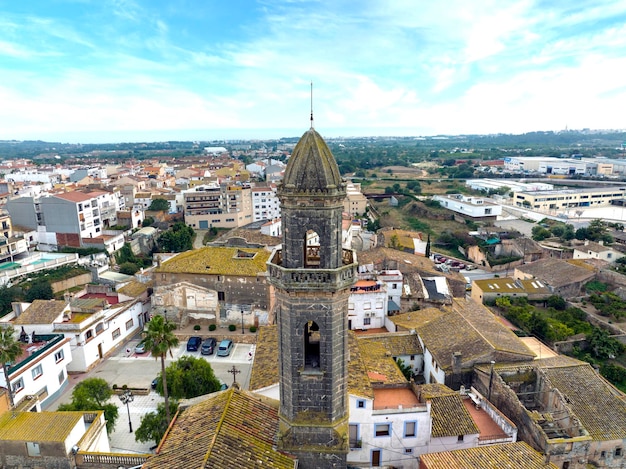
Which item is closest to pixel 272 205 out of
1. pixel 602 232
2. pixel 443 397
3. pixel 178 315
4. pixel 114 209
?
pixel 114 209

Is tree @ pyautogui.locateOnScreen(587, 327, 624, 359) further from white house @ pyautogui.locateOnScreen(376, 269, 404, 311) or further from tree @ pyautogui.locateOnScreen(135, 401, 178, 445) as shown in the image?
tree @ pyautogui.locateOnScreen(135, 401, 178, 445)

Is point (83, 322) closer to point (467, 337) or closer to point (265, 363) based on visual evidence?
point (265, 363)

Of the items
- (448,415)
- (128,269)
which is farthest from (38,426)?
(128,269)

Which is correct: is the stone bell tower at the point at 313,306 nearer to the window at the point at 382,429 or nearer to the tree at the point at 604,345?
the window at the point at 382,429

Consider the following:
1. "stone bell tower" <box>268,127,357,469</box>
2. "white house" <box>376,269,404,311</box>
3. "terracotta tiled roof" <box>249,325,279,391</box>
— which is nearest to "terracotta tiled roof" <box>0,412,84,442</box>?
"terracotta tiled roof" <box>249,325,279,391</box>

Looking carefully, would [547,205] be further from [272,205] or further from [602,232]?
[272,205]

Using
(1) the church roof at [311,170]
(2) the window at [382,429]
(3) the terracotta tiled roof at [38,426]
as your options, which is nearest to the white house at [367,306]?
(2) the window at [382,429]
